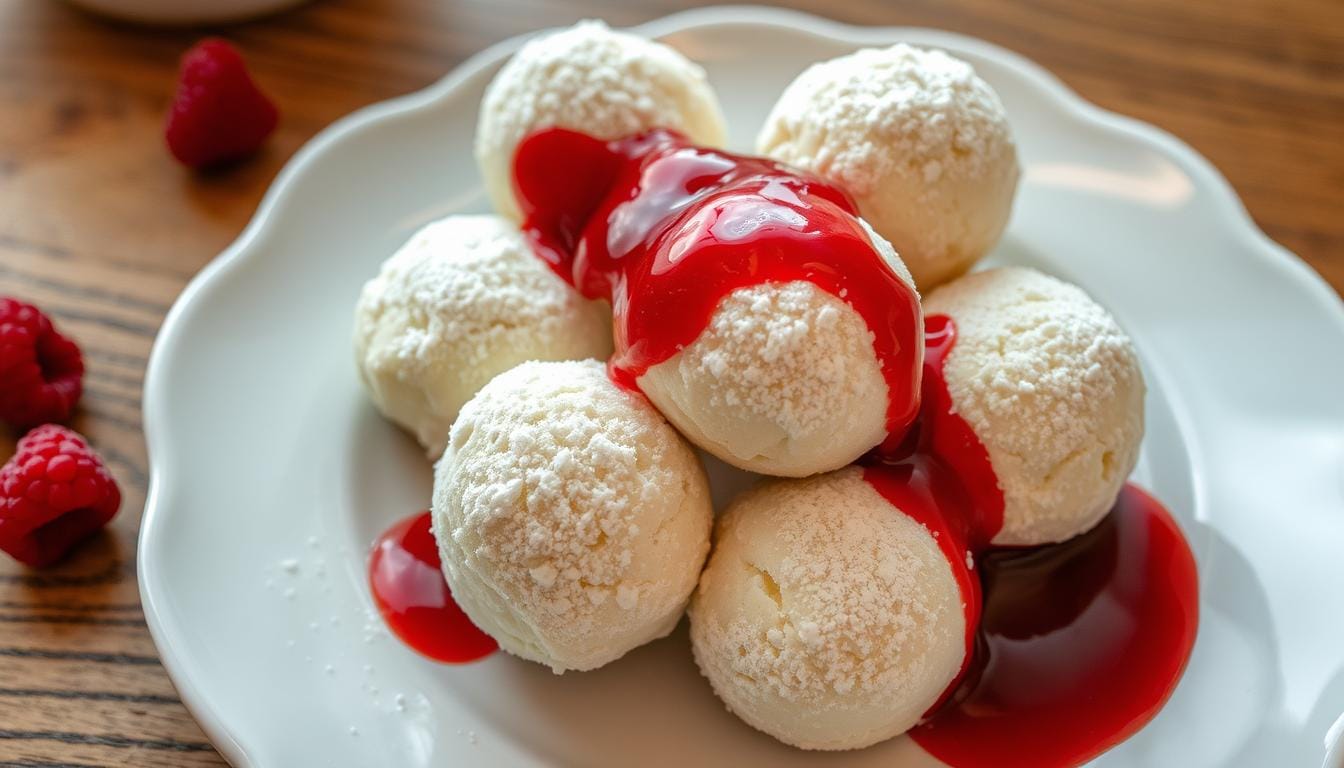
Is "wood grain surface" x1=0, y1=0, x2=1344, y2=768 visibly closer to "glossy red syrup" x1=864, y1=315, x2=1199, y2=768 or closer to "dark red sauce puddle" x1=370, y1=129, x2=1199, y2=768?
"dark red sauce puddle" x1=370, y1=129, x2=1199, y2=768

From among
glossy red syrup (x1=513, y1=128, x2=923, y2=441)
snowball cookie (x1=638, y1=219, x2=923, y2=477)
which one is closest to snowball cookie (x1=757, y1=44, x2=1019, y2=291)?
glossy red syrup (x1=513, y1=128, x2=923, y2=441)

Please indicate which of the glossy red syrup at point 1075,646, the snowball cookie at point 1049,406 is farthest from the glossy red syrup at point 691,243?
the glossy red syrup at point 1075,646

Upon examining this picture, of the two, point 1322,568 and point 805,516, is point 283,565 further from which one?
point 1322,568

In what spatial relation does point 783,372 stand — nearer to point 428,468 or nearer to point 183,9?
point 428,468

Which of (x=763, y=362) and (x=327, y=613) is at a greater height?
(x=763, y=362)

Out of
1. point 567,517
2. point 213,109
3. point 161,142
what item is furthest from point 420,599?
point 161,142

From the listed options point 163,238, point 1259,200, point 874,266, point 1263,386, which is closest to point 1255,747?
point 1263,386

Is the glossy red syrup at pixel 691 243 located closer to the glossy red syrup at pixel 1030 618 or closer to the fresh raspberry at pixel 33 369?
the glossy red syrup at pixel 1030 618

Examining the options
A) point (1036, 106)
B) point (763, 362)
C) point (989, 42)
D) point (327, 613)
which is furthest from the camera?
point (989, 42)
